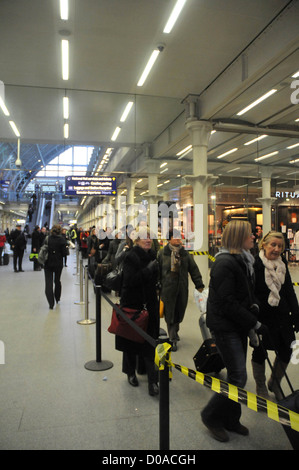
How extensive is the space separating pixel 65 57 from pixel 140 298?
6.93 metres

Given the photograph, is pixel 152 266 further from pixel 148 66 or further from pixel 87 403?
pixel 148 66

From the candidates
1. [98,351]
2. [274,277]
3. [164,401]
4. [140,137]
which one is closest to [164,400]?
[164,401]

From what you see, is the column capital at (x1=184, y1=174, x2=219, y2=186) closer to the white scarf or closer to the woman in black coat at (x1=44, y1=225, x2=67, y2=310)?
the woman in black coat at (x1=44, y1=225, x2=67, y2=310)

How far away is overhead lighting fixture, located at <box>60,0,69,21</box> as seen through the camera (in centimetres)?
628

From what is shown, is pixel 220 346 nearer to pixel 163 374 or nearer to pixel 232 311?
pixel 232 311

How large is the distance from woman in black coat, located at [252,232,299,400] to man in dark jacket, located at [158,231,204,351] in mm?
1627

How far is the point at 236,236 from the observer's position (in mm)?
2850

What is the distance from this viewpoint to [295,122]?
1228 cm

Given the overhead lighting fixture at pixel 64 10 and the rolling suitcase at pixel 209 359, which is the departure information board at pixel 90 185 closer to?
the overhead lighting fixture at pixel 64 10

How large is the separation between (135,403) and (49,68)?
8.48m

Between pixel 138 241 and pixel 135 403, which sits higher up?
pixel 138 241

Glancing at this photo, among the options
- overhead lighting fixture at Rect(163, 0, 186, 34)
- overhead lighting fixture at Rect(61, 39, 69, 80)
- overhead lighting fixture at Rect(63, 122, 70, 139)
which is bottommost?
overhead lighting fixture at Rect(163, 0, 186, 34)

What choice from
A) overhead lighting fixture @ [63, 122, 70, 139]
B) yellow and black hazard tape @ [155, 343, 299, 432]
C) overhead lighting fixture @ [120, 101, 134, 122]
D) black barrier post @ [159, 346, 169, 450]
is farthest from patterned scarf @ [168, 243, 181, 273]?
overhead lighting fixture @ [63, 122, 70, 139]
